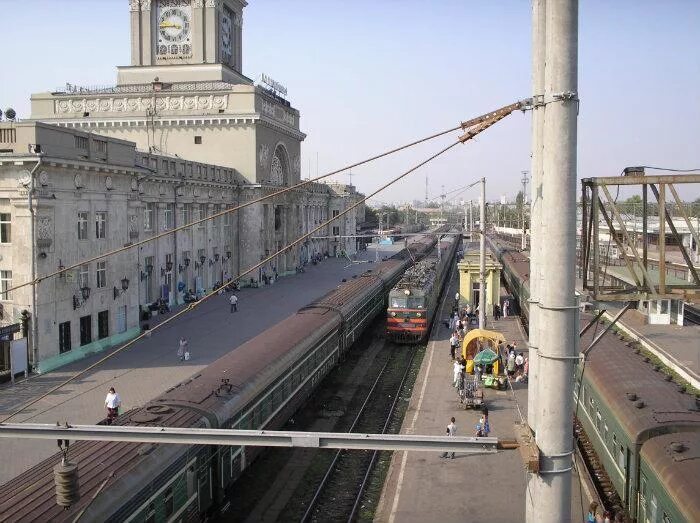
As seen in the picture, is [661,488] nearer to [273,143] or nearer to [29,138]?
[29,138]

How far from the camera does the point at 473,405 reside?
19.5 metres

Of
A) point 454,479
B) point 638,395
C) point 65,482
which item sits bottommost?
point 454,479

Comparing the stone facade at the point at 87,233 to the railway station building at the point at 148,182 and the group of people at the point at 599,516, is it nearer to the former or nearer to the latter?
the railway station building at the point at 148,182

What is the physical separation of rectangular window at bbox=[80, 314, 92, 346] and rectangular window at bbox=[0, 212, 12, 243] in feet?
14.3

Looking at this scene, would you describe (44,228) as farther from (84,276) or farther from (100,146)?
(100,146)

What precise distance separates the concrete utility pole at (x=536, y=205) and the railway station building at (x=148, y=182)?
72.3 feet

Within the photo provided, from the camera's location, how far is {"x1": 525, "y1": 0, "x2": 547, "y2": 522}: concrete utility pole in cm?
507

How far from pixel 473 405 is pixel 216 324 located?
17760 millimetres

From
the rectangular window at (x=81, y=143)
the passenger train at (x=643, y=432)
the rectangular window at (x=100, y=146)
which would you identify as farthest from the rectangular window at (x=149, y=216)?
the passenger train at (x=643, y=432)

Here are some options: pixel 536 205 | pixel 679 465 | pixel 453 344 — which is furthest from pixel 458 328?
pixel 536 205

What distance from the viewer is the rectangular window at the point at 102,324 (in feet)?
91.1

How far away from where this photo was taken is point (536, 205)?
5.09m

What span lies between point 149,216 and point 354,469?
963 inches

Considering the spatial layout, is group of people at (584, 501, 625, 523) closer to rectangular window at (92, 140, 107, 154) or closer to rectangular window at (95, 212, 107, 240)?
rectangular window at (95, 212, 107, 240)
